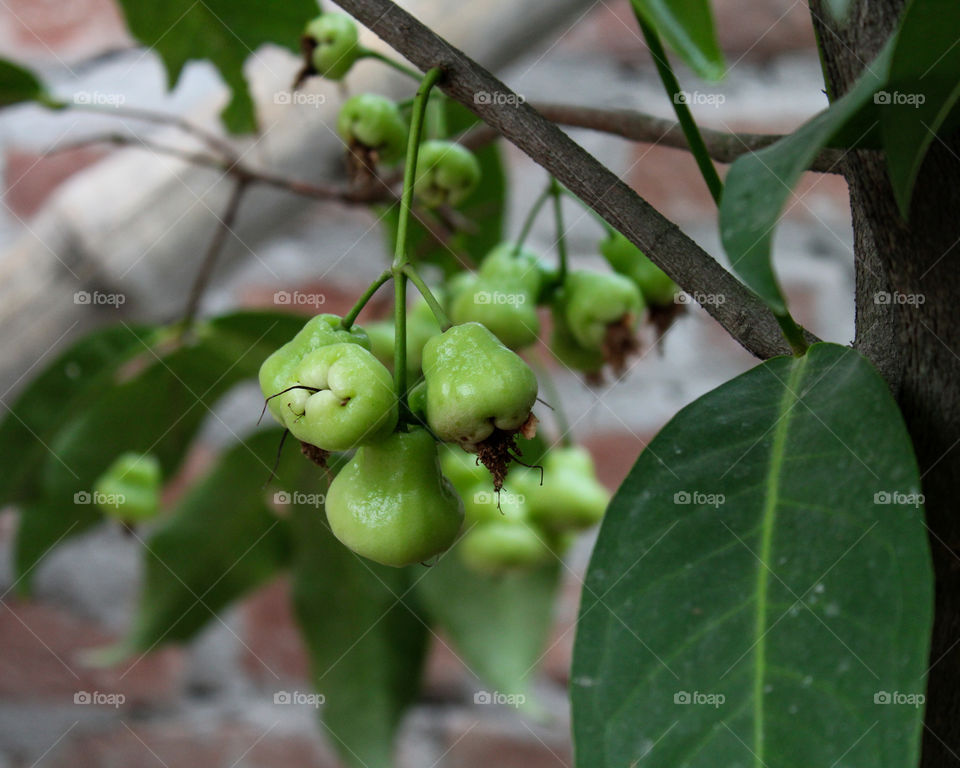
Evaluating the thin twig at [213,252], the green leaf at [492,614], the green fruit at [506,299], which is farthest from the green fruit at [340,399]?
the green leaf at [492,614]

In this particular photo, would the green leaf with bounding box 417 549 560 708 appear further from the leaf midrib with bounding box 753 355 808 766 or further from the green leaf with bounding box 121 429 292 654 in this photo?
the leaf midrib with bounding box 753 355 808 766

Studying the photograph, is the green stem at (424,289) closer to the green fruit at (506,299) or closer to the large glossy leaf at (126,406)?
the green fruit at (506,299)

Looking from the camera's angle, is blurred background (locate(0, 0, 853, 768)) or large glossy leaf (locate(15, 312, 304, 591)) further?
blurred background (locate(0, 0, 853, 768))

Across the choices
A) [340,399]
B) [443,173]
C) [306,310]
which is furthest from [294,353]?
[306,310]

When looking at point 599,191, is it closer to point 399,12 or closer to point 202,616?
point 399,12

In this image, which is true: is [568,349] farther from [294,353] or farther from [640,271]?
[294,353]

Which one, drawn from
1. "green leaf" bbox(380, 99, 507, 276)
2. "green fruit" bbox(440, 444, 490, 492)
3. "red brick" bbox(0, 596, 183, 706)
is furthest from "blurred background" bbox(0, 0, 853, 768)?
"green fruit" bbox(440, 444, 490, 492)
